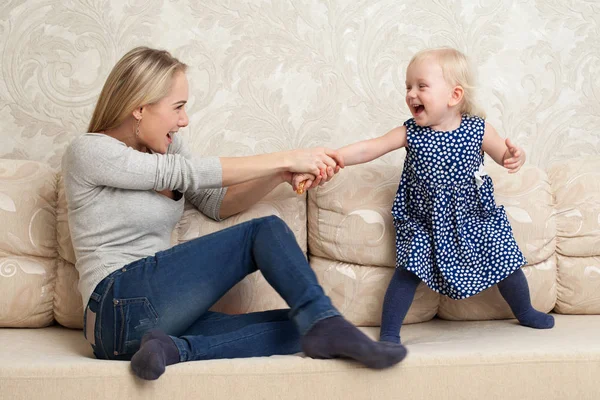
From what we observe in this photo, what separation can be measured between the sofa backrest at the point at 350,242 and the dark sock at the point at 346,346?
55cm

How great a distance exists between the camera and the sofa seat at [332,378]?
1429 millimetres

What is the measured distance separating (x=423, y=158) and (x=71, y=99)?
1.16 m

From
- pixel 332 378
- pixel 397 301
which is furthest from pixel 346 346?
pixel 397 301

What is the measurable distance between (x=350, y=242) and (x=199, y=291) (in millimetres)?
550

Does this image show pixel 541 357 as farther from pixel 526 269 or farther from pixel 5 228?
pixel 5 228

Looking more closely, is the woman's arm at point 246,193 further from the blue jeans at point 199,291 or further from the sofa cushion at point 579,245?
the sofa cushion at point 579,245

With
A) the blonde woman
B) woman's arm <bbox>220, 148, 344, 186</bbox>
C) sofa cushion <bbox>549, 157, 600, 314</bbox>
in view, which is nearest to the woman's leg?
woman's arm <bbox>220, 148, 344, 186</bbox>

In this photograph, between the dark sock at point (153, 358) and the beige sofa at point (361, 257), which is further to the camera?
the beige sofa at point (361, 257)

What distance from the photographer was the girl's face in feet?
6.12

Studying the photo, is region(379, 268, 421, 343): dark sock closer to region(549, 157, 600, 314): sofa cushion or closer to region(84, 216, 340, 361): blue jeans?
region(84, 216, 340, 361): blue jeans

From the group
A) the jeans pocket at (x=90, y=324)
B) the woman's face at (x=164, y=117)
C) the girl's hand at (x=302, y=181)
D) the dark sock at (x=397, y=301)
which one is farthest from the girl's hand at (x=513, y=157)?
the jeans pocket at (x=90, y=324)

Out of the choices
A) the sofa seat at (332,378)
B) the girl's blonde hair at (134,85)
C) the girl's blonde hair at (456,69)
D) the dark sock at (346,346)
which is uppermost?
the girl's blonde hair at (456,69)

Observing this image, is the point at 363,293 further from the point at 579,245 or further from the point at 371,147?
the point at 579,245

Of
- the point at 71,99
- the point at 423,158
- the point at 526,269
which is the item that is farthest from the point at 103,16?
the point at 526,269
